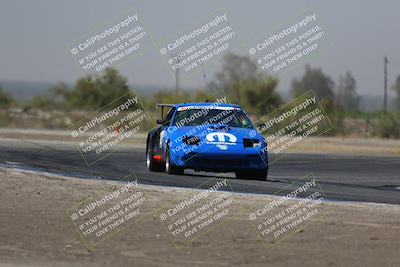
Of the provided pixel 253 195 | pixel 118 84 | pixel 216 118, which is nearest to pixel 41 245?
pixel 253 195

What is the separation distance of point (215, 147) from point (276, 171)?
12.5 feet

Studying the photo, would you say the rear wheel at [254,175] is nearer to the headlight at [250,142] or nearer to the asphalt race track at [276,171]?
the asphalt race track at [276,171]

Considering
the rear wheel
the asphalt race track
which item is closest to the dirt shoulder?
the asphalt race track

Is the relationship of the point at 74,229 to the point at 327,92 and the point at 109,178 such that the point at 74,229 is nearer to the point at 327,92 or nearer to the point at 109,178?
the point at 109,178

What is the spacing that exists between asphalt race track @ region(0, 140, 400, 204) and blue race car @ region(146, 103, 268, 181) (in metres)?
0.30

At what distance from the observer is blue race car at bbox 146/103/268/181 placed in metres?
18.2

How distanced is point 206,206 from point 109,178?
5.21 metres

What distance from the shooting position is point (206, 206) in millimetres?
13414

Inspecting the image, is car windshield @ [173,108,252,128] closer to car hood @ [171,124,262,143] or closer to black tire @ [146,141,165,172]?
car hood @ [171,124,262,143]

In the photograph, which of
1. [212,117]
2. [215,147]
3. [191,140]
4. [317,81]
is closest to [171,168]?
[191,140]

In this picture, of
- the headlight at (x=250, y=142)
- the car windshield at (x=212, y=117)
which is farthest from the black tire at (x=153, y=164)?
the headlight at (x=250, y=142)

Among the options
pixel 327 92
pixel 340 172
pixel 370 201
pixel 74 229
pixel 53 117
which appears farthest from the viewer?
pixel 327 92

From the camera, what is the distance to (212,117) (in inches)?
755

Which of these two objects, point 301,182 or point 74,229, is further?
point 301,182
